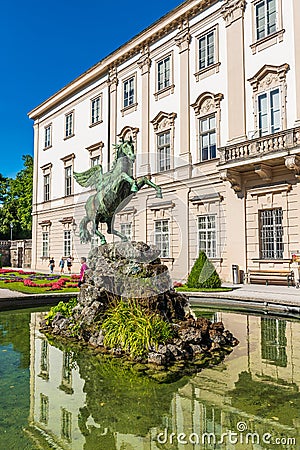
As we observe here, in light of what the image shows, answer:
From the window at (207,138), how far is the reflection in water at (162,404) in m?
15.1

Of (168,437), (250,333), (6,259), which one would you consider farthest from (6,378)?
(6,259)

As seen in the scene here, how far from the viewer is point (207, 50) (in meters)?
21.5

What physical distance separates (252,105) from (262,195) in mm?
4386

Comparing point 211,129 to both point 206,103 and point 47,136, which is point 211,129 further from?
point 47,136

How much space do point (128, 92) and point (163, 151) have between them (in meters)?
6.13

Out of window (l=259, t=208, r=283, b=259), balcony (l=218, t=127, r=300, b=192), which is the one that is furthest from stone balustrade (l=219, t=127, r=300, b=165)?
window (l=259, t=208, r=283, b=259)

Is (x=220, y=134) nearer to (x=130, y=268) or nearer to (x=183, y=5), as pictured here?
(x=183, y=5)

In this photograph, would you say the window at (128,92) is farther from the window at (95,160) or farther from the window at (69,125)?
the window at (69,125)

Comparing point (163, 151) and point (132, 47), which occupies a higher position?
point (132, 47)

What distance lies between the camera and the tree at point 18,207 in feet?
155

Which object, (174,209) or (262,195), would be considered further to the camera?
(174,209)

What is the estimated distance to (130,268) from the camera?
8.29 meters

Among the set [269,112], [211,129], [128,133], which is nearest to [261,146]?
[269,112]

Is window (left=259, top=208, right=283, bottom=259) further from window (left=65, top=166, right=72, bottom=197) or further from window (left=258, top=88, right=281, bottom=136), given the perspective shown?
window (left=65, top=166, right=72, bottom=197)
